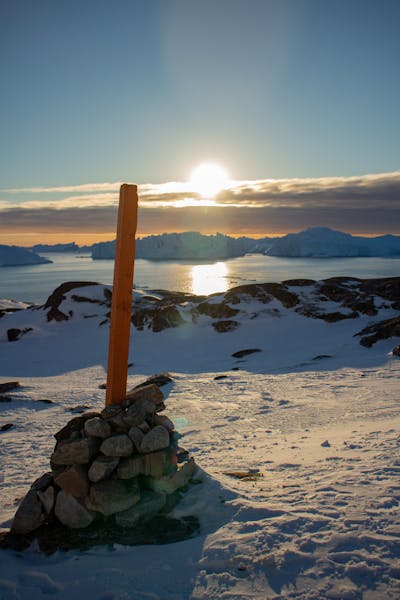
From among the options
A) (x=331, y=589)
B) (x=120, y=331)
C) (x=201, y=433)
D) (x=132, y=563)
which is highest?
(x=120, y=331)

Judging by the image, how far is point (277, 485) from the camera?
6941 mm

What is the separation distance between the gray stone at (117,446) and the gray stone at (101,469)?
13cm

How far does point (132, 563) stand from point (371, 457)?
15.4 ft

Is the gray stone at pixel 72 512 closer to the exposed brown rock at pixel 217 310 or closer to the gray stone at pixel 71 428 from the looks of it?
the gray stone at pixel 71 428

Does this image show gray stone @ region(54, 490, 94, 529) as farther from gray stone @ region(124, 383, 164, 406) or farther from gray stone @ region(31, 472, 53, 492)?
gray stone @ region(124, 383, 164, 406)

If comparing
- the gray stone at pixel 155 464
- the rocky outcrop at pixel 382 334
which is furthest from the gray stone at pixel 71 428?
the rocky outcrop at pixel 382 334

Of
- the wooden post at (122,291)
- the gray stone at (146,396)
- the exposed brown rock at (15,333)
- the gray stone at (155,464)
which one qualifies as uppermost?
the wooden post at (122,291)

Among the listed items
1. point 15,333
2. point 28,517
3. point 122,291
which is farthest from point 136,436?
point 15,333

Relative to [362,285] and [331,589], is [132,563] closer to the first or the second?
[331,589]

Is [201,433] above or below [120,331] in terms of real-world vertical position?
below

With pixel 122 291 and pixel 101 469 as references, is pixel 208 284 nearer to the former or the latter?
pixel 122 291

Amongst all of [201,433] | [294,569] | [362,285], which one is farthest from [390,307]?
[294,569]

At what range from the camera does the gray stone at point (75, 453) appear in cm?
642

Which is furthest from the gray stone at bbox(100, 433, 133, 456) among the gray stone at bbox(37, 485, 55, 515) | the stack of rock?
the gray stone at bbox(37, 485, 55, 515)
